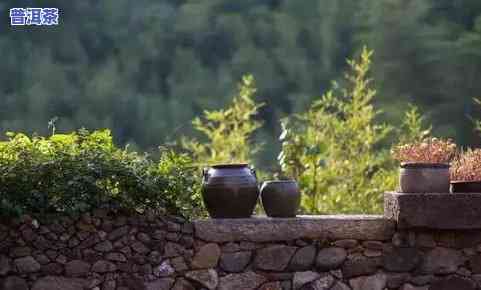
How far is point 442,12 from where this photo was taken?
666 inches

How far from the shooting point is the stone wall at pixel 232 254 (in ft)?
16.9

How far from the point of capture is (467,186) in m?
5.43

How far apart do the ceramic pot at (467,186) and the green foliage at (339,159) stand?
9.72ft

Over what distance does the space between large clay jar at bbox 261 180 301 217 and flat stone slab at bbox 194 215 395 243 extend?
0.09 m

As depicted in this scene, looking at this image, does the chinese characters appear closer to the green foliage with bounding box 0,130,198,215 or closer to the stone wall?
the green foliage with bounding box 0,130,198,215

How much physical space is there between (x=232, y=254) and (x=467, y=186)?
1.25 meters

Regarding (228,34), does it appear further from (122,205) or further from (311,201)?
(122,205)

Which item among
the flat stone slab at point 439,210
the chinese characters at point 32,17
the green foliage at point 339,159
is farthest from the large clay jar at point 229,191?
the green foliage at point 339,159

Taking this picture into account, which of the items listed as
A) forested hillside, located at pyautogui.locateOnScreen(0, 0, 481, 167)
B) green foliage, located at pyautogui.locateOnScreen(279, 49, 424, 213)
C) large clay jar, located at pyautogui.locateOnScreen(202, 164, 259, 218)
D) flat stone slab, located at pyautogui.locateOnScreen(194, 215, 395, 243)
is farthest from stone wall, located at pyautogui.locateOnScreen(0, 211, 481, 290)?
forested hillside, located at pyautogui.locateOnScreen(0, 0, 481, 167)

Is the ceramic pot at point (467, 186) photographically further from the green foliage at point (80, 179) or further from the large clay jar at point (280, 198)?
the green foliage at point (80, 179)

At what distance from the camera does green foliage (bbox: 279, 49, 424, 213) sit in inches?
344

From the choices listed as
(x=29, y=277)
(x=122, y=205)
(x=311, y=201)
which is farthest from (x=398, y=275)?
(x=311, y=201)

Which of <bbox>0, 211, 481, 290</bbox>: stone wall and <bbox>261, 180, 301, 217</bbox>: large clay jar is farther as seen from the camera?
<bbox>261, 180, 301, 217</bbox>: large clay jar

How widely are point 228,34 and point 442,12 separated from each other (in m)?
3.84
